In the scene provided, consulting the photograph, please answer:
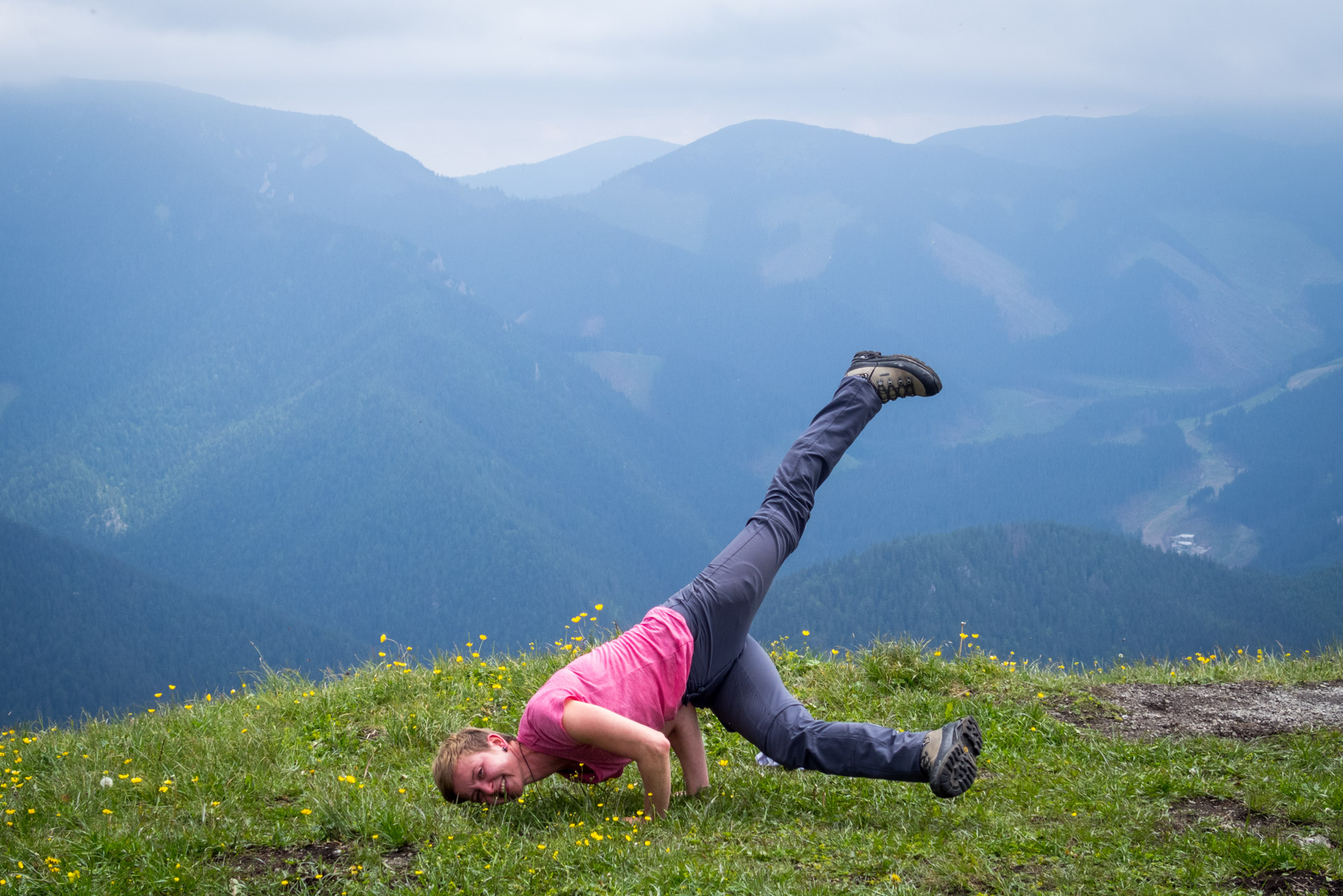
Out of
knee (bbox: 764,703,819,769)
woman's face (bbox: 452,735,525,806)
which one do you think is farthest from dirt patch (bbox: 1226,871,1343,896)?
woman's face (bbox: 452,735,525,806)

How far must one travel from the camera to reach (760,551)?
5586mm

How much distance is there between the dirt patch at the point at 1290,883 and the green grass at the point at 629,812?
0.15 ft

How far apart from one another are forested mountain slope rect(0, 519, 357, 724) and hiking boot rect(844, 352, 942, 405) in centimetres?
14351

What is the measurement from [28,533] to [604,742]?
195 m

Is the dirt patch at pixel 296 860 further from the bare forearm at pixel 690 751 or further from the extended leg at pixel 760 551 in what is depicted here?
the extended leg at pixel 760 551

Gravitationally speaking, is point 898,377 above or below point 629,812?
above

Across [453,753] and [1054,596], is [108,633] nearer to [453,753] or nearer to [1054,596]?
[1054,596]

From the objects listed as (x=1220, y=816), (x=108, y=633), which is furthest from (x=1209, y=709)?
(x=108, y=633)

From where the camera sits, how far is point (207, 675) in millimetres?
144875

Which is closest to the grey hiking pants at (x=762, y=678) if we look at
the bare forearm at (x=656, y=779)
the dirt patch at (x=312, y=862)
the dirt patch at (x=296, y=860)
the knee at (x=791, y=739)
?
the knee at (x=791, y=739)

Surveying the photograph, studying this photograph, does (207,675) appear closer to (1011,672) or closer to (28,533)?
(28,533)

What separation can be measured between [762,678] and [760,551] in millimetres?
729

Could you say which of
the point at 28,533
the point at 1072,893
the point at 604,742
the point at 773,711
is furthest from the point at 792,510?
the point at 28,533

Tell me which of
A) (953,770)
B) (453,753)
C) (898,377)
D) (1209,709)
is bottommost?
(453,753)
